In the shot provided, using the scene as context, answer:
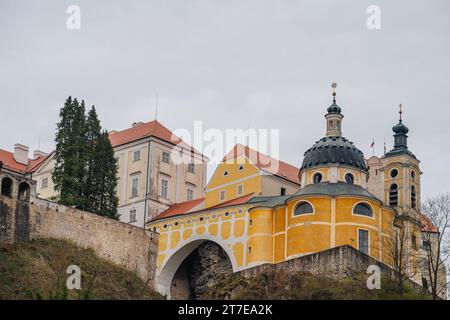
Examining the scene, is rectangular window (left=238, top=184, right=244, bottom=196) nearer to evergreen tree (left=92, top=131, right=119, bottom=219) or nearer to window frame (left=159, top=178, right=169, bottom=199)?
evergreen tree (left=92, top=131, right=119, bottom=219)

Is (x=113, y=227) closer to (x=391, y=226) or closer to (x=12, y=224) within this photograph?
(x=12, y=224)

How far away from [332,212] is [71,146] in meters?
17.9

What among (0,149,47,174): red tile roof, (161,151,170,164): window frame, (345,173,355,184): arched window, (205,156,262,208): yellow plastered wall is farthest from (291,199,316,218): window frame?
(0,149,47,174): red tile roof

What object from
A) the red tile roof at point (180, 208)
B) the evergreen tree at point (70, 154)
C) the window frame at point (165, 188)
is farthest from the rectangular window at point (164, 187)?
the evergreen tree at point (70, 154)

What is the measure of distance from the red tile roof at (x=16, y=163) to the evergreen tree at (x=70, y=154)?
14.9 metres

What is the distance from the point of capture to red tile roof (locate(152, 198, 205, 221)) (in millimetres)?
78113

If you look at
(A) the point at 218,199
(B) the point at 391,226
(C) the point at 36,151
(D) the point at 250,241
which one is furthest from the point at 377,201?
(C) the point at 36,151

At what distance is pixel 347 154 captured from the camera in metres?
70.9

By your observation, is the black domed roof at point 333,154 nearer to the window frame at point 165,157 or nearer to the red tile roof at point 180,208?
the red tile roof at point 180,208

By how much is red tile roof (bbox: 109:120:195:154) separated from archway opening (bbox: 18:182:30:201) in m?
17.7

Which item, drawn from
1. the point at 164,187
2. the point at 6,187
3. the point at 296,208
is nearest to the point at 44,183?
the point at 164,187

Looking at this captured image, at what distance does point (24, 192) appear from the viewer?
67.5m

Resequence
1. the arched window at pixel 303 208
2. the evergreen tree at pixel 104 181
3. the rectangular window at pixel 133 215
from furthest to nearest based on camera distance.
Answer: the rectangular window at pixel 133 215 < the evergreen tree at pixel 104 181 < the arched window at pixel 303 208

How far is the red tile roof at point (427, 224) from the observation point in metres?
68.2
